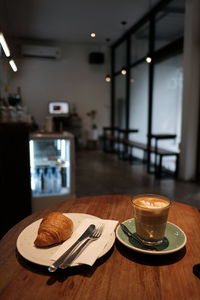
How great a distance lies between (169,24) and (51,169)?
13.7ft

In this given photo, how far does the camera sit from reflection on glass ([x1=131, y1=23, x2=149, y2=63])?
6.06 metres

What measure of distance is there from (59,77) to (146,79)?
3244mm

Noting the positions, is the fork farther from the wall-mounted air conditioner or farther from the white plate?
the wall-mounted air conditioner

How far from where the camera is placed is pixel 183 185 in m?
4.14

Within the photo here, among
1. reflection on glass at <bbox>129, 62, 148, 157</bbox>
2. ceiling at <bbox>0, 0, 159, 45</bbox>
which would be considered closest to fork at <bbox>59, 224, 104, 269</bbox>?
ceiling at <bbox>0, 0, 159, 45</bbox>

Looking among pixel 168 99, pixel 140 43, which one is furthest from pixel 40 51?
pixel 168 99

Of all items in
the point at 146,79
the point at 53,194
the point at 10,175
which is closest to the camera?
the point at 10,175

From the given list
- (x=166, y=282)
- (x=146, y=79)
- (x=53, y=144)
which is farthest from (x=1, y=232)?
(x=146, y=79)

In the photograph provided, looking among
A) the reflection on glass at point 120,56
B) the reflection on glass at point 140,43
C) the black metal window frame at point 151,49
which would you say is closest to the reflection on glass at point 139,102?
the black metal window frame at point 151,49

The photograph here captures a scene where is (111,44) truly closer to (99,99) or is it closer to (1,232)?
(99,99)

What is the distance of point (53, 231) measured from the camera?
75 centimetres

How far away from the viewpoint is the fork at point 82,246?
2.15 feet

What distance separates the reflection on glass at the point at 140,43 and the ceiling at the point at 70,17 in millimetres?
311

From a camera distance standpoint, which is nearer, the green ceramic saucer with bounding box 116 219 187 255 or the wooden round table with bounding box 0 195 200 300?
the wooden round table with bounding box 0 195 200 300
